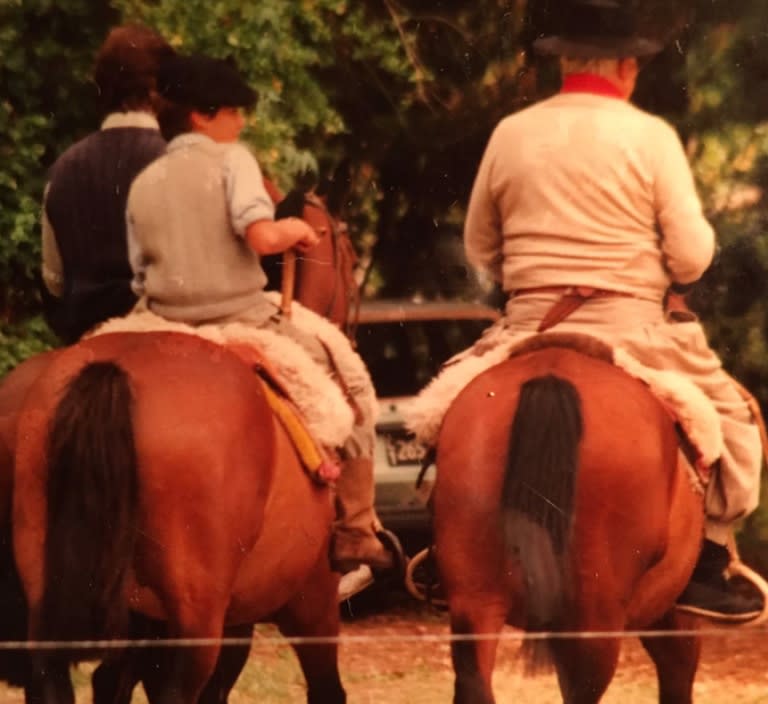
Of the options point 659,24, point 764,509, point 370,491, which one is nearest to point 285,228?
point 370,491

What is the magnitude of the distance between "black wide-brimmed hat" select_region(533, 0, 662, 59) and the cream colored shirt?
14 centimetres

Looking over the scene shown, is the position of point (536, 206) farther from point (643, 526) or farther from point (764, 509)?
point (764, 509)

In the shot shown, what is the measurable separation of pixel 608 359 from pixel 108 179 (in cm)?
203

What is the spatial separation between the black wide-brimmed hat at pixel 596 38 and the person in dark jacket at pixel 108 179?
1475mm

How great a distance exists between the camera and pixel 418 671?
11.1 meters

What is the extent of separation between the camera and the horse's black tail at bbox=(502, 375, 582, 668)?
651 cm

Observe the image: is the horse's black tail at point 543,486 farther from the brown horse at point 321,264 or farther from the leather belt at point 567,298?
the brown horse at point 321,264

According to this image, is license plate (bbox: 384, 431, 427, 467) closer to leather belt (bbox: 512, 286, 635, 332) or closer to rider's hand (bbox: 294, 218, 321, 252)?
rider's hand (bbox: 294, 218, 321, 252)

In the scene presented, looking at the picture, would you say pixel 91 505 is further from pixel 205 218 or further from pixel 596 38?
pixel 596 38

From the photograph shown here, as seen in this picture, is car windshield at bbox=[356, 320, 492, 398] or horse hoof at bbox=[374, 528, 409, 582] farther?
car windshield at bbox=[356, 320, 492, 398]

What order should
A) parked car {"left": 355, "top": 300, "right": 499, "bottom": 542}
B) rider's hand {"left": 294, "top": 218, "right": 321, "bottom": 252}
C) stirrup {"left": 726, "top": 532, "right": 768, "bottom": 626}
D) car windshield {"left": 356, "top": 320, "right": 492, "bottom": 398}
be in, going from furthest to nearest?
car windshield {"left": 356, "top": 320, "right": 492, "bottom": 398}, parked car {"left": 355, "top": 300, "right": 499, "bottom": 542}, stirrup {"left": 726, "top": 532, "right": 768, "bottom": 626}, rider's hand {"left": 294, "top": 218, "right": 321, "bottom": 252}

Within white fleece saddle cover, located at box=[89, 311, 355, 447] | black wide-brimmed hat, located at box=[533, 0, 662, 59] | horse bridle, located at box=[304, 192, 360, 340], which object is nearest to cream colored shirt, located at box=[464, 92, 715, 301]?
black wide-brimmed hat, located at box=[533, 0, 662, 59]

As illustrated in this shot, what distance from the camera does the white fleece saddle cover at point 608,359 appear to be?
6.89m

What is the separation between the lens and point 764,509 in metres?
12.1
